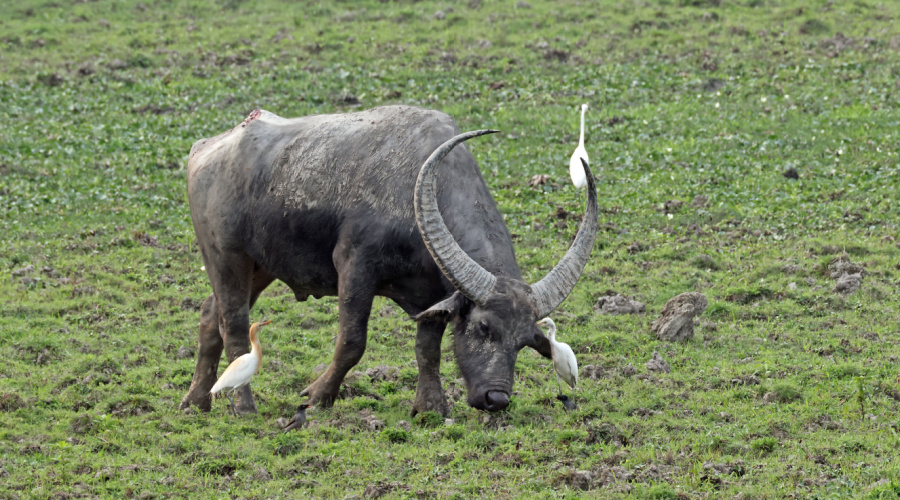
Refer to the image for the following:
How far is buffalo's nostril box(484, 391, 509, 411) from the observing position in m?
7.47

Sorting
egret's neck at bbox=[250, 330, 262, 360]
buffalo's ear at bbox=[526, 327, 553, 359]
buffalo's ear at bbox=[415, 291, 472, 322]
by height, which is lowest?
egret's neck at bbox=[250, 330, 262, 360]

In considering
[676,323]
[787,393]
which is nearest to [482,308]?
[787,393]

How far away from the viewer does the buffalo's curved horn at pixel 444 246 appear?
24.9 ft

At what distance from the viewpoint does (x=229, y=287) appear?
9273mm

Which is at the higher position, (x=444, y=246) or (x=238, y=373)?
(x=444, y=246)

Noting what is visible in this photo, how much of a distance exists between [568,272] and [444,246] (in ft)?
3.43

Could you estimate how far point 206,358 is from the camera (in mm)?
9422

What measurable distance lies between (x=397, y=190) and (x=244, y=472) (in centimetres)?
251

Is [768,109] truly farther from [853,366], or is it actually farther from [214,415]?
[214,415]

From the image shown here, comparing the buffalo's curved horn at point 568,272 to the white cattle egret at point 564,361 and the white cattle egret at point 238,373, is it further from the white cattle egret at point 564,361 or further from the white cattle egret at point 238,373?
the white cattle egret at point 238,373

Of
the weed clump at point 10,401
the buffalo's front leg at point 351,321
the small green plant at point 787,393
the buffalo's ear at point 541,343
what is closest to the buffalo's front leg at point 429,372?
the buffalo's front leg at point 351,321

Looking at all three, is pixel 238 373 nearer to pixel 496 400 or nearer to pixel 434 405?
pixel 434 405

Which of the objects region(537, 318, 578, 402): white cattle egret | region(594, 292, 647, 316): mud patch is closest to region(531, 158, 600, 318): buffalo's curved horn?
region(537, 318, 578, 402): white cattle egret

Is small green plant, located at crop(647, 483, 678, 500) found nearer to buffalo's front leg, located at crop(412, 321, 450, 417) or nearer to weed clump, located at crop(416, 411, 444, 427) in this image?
weed clump, located at crop(416, 411, 444, 427)
